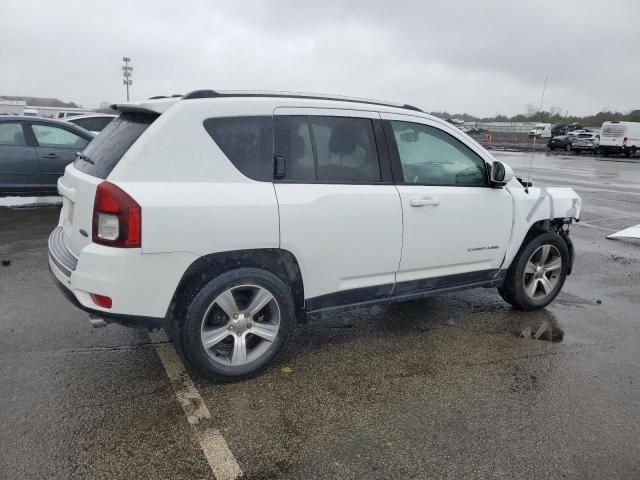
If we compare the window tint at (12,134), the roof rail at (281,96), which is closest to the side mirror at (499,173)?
the roof rail at (281,96)

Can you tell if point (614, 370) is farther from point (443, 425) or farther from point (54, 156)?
point (54, 156)

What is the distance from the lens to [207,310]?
3.19m

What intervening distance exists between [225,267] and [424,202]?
1.56 m

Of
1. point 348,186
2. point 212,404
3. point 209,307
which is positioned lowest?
point 212,404

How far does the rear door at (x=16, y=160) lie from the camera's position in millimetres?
8523

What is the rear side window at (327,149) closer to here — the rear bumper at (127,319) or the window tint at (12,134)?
the rear bumper at (127,319)

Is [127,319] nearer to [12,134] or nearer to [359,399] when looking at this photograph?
[359,399]

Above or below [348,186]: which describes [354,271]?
below

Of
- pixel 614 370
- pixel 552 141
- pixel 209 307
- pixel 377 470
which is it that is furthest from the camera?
pixel 552 141

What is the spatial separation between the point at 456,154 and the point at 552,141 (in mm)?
39815

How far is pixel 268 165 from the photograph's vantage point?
10.9 feet

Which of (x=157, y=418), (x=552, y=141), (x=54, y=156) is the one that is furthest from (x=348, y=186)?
(x=552, y=141)

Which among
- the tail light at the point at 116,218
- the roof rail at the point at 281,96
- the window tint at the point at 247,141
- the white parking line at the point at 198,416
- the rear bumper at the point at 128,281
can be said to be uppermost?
the roof rail at the point at 281,96

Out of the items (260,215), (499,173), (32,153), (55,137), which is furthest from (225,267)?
(55,137)
